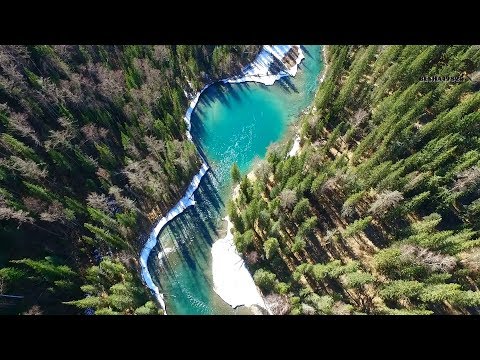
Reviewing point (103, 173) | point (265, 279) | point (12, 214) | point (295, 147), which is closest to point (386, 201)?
point (295, 147)

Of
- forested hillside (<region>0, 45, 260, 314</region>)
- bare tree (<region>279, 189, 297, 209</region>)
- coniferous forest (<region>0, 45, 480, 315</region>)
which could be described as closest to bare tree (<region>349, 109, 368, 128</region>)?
coniferous forest (<region>0, 45, 480, 315</region>)

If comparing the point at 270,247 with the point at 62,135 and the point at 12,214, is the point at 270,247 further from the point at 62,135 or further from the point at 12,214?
the point at 12,214

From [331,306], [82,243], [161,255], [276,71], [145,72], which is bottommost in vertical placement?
[331,306]

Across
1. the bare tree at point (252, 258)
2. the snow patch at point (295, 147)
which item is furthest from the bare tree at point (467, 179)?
the bare tree at point (252, 258)

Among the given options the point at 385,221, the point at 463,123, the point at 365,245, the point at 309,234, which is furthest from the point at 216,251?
the point at 463,123

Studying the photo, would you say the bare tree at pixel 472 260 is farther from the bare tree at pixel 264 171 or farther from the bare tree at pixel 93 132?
the bare tree at pixel 93 132

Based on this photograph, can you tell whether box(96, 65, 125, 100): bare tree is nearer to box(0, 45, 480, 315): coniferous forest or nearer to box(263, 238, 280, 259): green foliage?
box(0, 45, 480, 315): coniferous forest

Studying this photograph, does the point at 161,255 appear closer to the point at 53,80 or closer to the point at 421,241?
the point at 53,80

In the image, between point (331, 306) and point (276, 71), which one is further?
point (276, 71)
